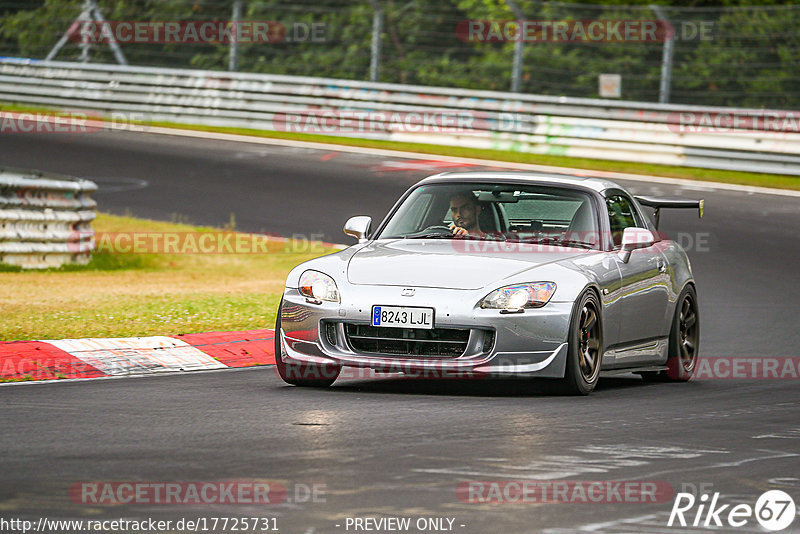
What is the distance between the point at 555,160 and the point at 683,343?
49.0 ft

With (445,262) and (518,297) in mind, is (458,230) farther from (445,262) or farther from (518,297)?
(518,297)

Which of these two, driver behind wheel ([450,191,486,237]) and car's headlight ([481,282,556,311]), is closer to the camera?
car's headlight ([481,282,556,311])

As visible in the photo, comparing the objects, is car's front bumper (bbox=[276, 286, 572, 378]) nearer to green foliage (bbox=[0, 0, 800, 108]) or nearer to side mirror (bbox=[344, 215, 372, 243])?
side mirror (bbox=[344, 215, 372, 243])

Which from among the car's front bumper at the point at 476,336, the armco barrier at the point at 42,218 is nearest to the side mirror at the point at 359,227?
the car's front bumper at the point at 476,336

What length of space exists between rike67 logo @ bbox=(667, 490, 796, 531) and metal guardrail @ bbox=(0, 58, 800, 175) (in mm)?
18505

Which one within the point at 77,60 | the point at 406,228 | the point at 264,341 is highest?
the point at 77,60

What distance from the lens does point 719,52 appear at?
2577 cm

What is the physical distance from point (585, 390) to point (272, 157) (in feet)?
57.6

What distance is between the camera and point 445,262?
9047mm

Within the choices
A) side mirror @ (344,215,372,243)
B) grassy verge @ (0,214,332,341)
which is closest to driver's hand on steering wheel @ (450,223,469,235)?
side mirror @ (344,215,372,243)

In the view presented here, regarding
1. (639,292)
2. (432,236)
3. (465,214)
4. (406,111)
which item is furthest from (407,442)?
(406,111)

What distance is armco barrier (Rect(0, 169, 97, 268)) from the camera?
51.2ft

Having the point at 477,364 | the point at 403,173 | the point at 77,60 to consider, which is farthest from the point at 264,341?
the point at 77,60

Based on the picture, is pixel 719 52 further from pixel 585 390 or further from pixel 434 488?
pixel 434 488
